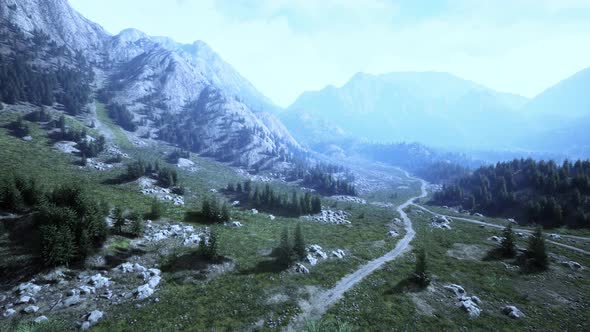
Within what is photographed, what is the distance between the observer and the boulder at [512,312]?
35897 millimetres

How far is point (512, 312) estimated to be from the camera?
36.2m

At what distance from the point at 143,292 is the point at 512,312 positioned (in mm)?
50867

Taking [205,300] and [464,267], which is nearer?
[205,300]

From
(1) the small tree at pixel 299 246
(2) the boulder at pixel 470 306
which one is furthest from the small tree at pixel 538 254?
(1) the small tree at pixel 299 246

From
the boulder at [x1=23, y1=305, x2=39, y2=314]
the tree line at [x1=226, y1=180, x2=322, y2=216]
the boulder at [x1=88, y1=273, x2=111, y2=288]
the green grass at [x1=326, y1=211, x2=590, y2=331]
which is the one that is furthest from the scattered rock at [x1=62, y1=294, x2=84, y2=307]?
the tree line at [x1=226, y1=180, x2=322, y2=216]

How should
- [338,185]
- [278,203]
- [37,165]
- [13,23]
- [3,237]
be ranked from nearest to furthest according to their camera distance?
1. [3,237]
2. [37,165]
3. [278,203]
4. [338,185]
5. [13,23]

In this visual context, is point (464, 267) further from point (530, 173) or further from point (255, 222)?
point (530, 173)

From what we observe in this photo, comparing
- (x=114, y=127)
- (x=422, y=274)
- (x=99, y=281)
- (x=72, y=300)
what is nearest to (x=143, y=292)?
(x=99, y=281)

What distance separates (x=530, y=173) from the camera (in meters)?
136

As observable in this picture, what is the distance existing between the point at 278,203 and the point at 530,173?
454 feet

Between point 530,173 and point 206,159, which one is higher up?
point 530,173

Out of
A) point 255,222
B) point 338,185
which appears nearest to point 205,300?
point 255,222

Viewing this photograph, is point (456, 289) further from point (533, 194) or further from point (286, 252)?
point (533, 194)

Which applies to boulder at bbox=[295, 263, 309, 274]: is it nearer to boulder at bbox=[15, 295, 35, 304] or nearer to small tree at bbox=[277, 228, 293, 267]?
small tree at bbox=[277, 228, 293, 267]
